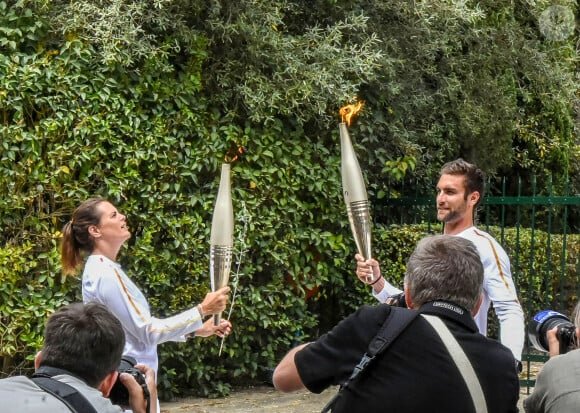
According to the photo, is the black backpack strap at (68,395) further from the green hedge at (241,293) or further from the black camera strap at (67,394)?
the green hedge at (241,293)

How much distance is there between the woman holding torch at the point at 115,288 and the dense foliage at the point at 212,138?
2802 millimetres

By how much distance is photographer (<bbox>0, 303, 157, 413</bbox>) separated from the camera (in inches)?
122

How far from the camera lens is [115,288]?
488 cm

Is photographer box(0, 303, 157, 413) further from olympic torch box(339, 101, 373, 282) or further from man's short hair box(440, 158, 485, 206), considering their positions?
man's short hair box(440, 158, 485, 206)

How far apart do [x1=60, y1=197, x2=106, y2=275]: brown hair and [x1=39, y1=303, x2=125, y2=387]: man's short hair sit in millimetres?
1781

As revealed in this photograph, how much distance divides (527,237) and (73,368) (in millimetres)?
8558

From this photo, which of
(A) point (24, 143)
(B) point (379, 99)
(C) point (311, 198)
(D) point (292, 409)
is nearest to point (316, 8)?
(B) point (379, 99)

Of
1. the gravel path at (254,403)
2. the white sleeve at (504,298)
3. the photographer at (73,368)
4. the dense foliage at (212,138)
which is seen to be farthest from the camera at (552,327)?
the gravel path at (254,403)

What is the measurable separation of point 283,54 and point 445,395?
590 centimetres

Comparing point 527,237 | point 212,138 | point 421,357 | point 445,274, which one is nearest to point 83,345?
point 421,357

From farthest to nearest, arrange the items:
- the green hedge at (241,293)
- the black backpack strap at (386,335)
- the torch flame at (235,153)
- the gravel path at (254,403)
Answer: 1. the torch flame at (235,153)
2. the gravel path at (254,403)
3. the green hedge at (241,293)
4. the black backpack strap at (386,335)

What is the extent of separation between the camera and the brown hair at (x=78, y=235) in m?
5.14

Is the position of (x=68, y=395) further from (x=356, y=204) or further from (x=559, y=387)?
(x=356, y=204)

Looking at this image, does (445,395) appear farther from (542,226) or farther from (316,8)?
(542,226)
